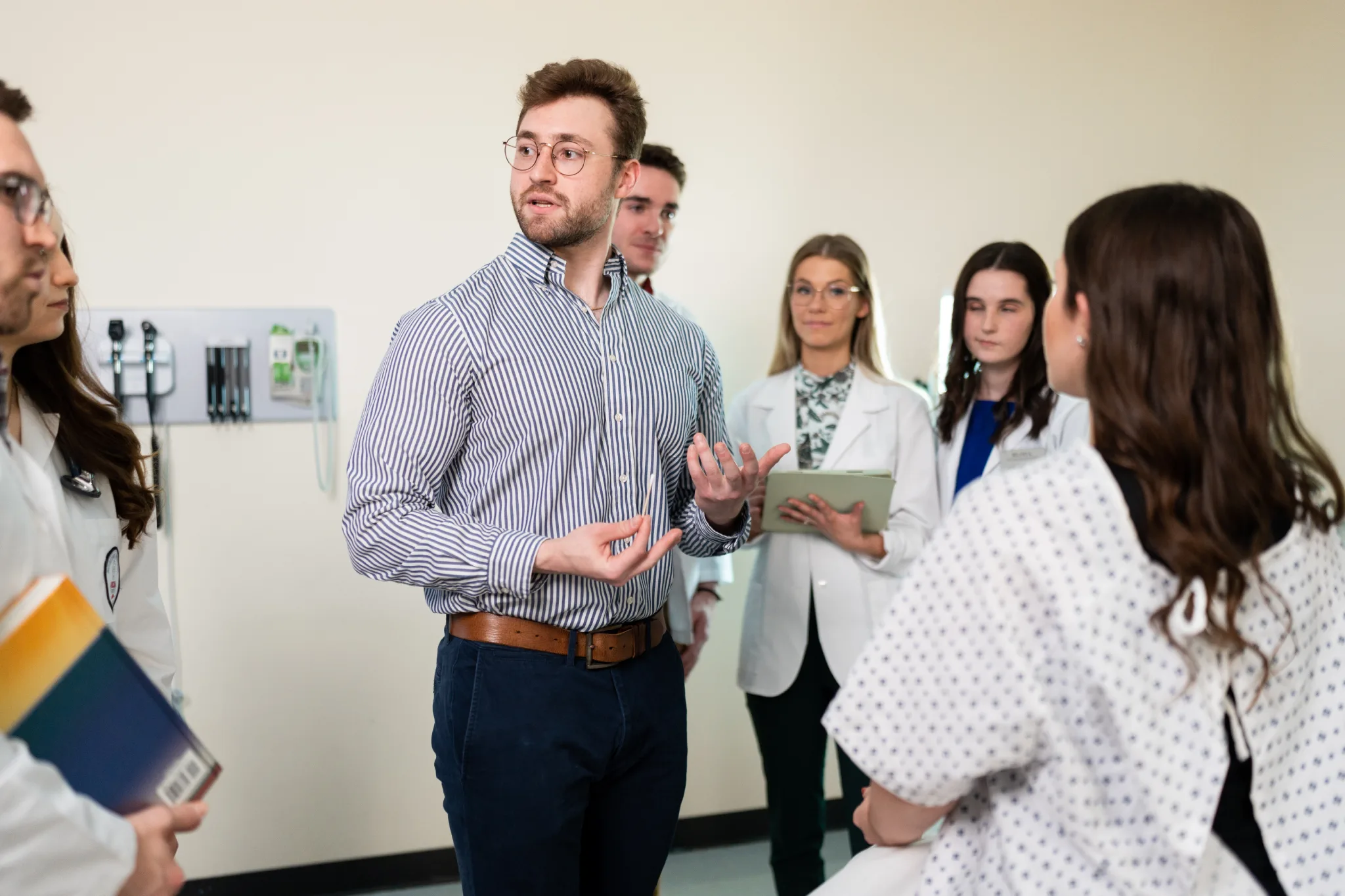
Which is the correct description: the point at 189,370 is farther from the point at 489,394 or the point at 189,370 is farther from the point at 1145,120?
the point at 1145,120

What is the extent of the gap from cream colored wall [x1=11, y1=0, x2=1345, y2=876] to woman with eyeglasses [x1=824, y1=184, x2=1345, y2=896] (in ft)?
7.55

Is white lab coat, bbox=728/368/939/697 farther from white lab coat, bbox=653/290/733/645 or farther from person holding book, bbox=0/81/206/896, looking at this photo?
person holding book, bbox=0/81/206/896

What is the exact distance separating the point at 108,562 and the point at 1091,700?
1.26 m

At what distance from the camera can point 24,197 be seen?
1.12 metres

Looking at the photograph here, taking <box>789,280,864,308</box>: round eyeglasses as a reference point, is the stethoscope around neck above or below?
below

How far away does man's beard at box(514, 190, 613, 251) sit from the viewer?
1.80 m

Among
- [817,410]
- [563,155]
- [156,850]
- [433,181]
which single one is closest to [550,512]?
[563,155]

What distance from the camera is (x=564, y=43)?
3162 millimetres

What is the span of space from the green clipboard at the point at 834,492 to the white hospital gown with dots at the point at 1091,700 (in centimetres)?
125

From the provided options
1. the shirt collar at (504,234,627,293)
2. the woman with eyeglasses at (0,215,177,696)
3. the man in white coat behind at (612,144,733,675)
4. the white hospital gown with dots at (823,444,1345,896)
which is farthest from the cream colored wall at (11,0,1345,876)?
the white hospital gown with dots at (823,444,1345,896)

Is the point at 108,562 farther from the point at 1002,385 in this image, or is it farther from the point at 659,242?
the point at 1002,385

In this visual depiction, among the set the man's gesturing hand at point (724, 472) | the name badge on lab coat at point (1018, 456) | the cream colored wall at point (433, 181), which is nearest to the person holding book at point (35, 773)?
the man's gesturing hand at point (724, 472)

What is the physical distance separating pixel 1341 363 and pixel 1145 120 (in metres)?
1.07

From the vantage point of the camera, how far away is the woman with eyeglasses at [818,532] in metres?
2.49
